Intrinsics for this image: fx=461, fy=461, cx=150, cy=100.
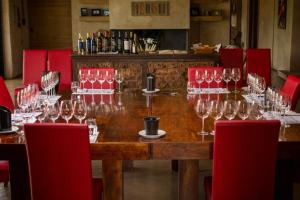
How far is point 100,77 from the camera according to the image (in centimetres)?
423

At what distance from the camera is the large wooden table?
249 cm

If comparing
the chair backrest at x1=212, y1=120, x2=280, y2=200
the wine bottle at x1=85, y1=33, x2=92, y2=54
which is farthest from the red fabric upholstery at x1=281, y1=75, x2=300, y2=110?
the wine bottle at x1=85, y1=33, x2=92, y2=54

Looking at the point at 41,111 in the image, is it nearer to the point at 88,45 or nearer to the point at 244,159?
the point at 244,159

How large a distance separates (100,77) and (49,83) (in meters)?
0.55

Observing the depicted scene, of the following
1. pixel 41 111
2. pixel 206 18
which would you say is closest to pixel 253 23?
pixel 206 18

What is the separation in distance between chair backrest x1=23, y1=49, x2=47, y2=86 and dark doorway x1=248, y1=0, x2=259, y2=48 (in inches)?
263

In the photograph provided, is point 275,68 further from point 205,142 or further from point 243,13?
point 205,142

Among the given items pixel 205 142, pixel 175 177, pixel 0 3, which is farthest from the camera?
pixel 0 3

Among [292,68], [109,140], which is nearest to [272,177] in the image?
[109,140]

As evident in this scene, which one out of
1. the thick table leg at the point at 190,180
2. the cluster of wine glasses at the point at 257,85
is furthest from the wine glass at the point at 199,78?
the thick table leg at the point at 190,180

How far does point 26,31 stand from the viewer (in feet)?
41.2

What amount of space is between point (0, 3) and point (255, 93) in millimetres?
8519

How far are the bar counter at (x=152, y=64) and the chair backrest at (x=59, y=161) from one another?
4.17 meters

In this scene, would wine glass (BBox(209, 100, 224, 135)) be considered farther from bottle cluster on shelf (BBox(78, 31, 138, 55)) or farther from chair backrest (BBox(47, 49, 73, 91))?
bottle cluster on shelf (BBox(78, 31, 138, 55))
